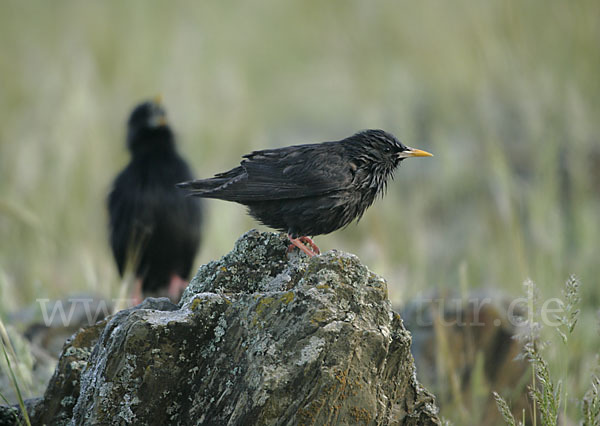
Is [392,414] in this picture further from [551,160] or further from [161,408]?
[551,160]

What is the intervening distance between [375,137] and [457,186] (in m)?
5.82

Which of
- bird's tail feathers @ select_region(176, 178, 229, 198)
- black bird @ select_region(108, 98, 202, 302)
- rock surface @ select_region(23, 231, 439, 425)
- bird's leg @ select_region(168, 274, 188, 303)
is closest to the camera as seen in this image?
rock surface @ select_region(23, 231, 439, 425)

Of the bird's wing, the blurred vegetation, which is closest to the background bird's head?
the blurred vegetation

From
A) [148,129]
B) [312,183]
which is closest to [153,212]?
[148,129]

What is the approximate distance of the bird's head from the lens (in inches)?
149

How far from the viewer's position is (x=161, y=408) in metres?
2.81

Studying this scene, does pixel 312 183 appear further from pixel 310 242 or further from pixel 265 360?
pixel 265 360

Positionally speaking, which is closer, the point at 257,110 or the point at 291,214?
the point at 291,214

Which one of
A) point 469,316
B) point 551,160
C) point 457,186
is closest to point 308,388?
point 469,316

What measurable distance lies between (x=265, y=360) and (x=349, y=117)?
10.3 meters

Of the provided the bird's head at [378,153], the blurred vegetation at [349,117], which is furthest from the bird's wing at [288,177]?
the blurred vegetation at [349,117]

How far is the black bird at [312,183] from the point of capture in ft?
11.9

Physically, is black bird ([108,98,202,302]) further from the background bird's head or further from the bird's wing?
the bird's wing

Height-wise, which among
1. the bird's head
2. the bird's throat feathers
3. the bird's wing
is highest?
the bird's throat feathers
